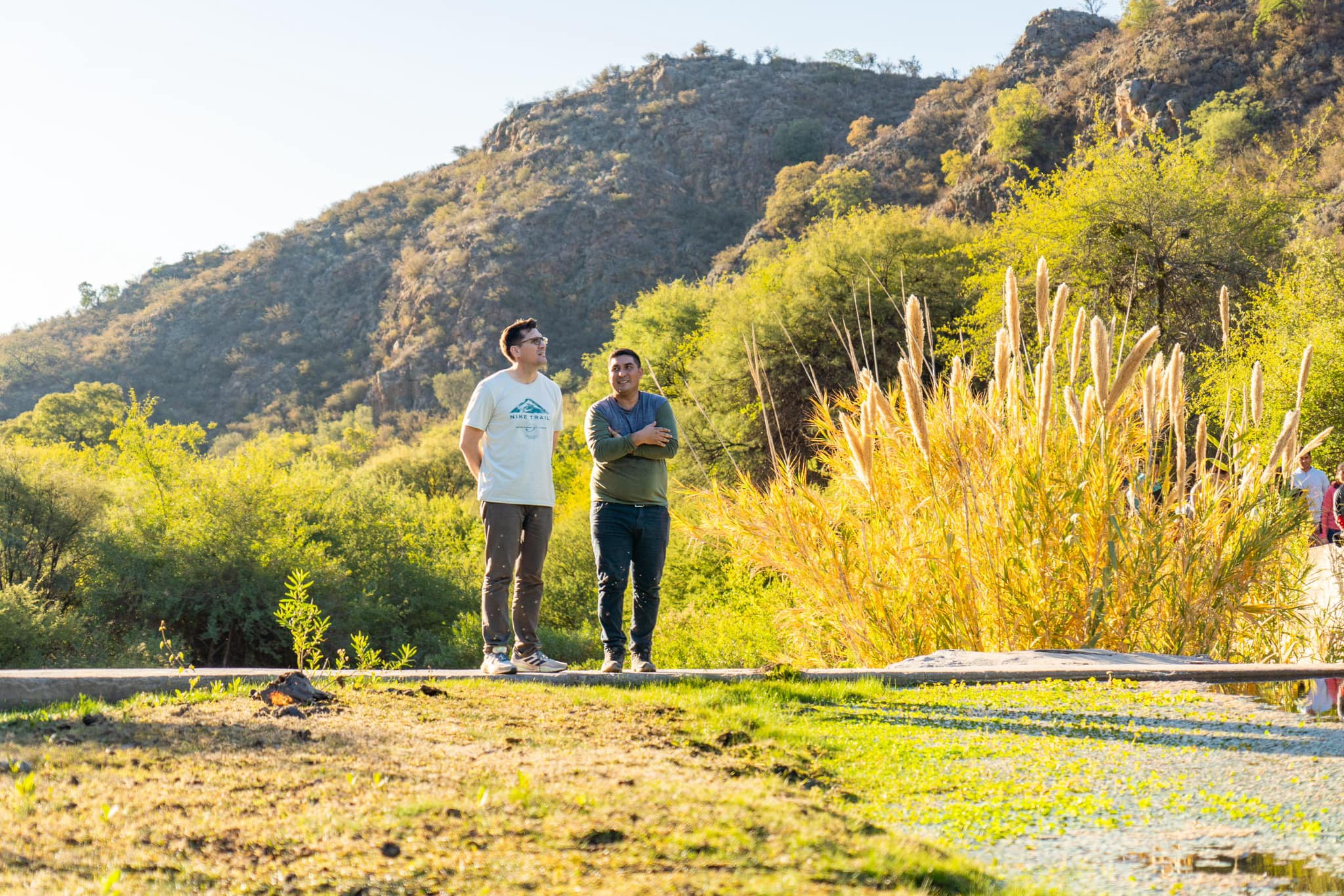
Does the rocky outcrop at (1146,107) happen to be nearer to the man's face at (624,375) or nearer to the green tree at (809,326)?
the green tree at (809,326)

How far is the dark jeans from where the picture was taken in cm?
580

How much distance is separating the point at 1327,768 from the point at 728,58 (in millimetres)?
98794

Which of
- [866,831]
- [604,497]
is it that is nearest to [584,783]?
[866,831]

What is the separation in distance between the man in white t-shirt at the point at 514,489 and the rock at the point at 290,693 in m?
1.30

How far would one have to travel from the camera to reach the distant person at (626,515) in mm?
5758

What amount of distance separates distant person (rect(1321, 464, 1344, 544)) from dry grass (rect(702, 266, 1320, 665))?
232 inches

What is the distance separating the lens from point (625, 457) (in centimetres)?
579

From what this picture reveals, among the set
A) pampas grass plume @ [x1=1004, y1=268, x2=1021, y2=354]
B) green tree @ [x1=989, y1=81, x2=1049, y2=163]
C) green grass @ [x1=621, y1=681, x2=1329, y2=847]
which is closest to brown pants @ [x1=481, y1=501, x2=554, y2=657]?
green grass @ [x1=621, y1=681, x2=1329, y2=847]

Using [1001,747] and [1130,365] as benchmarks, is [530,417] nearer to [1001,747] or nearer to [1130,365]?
[1001,747]

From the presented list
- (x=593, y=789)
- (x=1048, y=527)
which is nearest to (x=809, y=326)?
(x=1048, y=527)

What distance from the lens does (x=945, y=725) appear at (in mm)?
4219

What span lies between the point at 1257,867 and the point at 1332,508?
1159 cm

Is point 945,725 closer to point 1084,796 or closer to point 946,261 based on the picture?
point 1084,796

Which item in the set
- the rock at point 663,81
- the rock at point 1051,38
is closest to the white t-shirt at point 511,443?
the rock at point 1051,38
